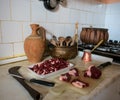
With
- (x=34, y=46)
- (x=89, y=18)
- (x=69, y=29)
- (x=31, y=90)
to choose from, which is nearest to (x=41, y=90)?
(x=31, y=90)

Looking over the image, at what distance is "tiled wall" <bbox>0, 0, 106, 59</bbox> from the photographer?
0.77m

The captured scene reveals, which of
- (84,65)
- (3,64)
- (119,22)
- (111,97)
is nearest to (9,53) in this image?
(3,64)

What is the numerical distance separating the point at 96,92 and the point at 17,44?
572 millimetres

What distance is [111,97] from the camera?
65 centimetres

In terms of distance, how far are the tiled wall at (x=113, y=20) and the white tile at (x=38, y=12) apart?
3.09 ft

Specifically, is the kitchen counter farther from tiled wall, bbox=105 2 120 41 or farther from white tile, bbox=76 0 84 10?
tiled wall, bbox=105 2 120 41

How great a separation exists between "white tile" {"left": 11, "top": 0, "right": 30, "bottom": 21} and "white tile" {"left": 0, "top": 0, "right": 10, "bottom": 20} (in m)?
A: 0.03

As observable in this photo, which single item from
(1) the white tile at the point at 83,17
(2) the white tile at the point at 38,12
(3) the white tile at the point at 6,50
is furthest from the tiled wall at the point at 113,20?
(3) the white tile at the point at 6,50

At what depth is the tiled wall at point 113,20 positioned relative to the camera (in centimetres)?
148

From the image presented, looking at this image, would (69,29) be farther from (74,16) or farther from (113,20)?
(113,20)

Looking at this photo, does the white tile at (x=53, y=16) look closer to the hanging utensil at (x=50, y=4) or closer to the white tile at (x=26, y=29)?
the hanging utensil at (x=50, y=4)

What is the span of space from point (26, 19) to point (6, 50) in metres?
0.24

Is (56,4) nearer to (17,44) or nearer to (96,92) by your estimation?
(17,44)

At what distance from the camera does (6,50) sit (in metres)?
0.80
